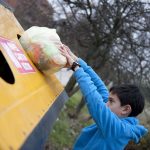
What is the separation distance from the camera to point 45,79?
11.4ft

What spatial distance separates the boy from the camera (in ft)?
10.1

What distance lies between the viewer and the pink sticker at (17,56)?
2867mm

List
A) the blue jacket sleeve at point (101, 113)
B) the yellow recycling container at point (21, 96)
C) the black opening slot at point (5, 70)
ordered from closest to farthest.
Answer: the yellow recycling container at point (21, 96)
the black opening slot at point (5, 70)
the blue jacket sleeve at point (101, 113)

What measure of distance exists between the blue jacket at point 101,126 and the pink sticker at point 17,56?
1.20 ft

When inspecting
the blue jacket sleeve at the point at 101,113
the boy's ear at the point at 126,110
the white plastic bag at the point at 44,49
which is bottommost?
the boy's ear at the point at 126,110

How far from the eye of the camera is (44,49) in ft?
10.9

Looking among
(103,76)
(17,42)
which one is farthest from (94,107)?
(103,76)

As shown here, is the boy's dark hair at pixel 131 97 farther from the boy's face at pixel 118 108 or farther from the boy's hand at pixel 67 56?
the boy's hand at pixel 67 56

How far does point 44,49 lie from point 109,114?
Answer: 701mm

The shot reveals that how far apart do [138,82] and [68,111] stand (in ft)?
24.9

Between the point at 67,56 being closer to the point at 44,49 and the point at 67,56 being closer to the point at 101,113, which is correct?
the point at 44,49

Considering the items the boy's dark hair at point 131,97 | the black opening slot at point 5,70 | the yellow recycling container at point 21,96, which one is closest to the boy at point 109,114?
the boy's dark hair at point 131,97

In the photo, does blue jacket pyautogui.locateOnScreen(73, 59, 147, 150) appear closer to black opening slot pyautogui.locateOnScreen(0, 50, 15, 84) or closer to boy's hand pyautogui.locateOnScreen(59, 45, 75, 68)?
boy's hand pyautogui.locateOnScreen(59, 45, 75, 68)

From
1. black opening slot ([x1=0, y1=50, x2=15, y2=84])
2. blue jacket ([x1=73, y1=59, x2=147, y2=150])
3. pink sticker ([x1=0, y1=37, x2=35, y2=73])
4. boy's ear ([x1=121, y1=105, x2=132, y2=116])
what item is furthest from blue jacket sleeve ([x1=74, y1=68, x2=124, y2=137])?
black opening slot ([x1=0, y1=50, x2=15, y2=84])
